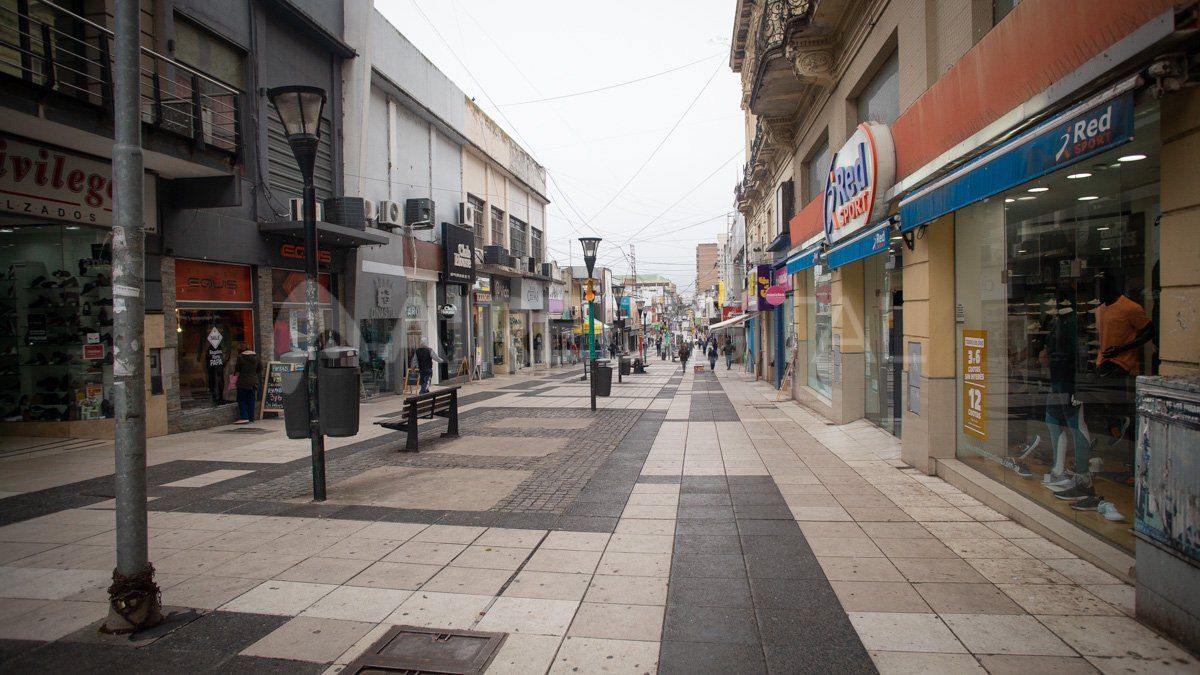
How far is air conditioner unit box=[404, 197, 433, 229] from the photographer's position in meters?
19.9

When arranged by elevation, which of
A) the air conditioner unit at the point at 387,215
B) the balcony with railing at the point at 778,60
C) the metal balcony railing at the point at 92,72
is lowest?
the air conditioner unit at the point at 387,215

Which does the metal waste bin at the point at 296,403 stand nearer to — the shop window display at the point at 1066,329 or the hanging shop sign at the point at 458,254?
the shop window display at the point at 1066,329

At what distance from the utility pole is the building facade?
6.15m

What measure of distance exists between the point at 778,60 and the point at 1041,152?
31.1ft

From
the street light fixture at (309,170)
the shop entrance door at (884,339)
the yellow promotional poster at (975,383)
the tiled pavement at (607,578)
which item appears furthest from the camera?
the shop entrance door at (884,339)

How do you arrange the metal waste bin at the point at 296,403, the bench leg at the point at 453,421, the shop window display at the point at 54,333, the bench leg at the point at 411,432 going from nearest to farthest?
the metal waste bin at the point at 296,403 < the bench leg at the point at 411,432 < the shop window display at the point at 54,333 < the bench leg at the point at 453,421

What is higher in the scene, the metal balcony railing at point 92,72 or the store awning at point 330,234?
the metal balcony railing at point 92,72

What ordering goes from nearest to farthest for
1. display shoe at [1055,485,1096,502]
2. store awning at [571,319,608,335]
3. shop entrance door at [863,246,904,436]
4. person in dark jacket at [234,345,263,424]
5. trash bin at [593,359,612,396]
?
display shoe at [1055,485,1096,502] < shop entrance door at [863,246,904,436] < person in dark jacket at [234,345,263,424] < trash bin at [593,359,612,396] < store awning at [571,319,608,335]

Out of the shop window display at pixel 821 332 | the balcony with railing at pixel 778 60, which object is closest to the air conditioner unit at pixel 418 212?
the balcony with railing at pixel 778 60

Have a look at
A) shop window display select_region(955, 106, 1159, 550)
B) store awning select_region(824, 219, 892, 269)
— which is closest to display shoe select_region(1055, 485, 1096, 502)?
shop window display select_region(955, 106, 1159, 550)

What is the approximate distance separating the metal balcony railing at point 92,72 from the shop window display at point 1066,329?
9758 millimetres

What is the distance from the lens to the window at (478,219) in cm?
2564

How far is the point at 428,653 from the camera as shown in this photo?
11.6 ft

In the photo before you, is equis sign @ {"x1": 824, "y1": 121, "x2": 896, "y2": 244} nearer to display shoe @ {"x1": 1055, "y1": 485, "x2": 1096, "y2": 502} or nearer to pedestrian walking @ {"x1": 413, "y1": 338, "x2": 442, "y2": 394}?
display shoe @ {"x1": 1055, "y1": 485, "x2": 1096, "y2": 502}
